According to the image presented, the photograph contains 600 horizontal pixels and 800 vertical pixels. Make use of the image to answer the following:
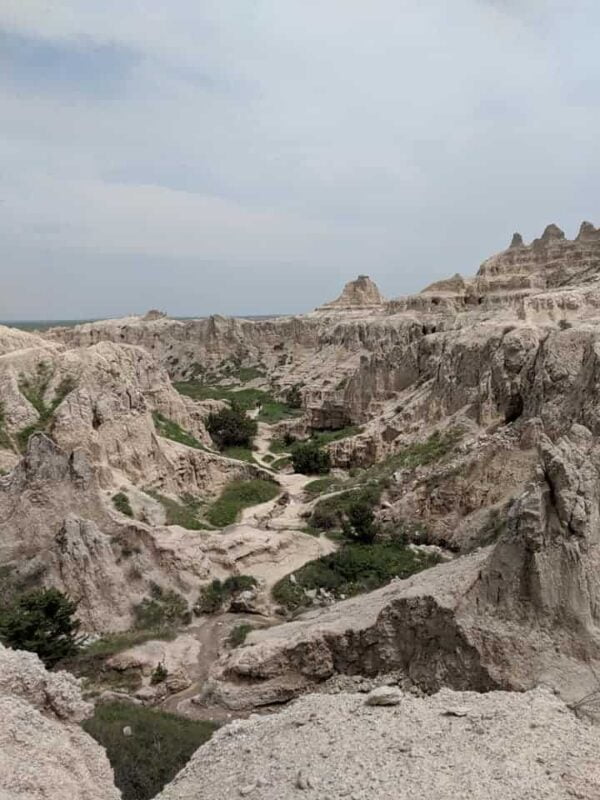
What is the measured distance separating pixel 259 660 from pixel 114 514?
7562 millimetres

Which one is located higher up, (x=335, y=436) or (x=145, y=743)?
(x=335, y=436)

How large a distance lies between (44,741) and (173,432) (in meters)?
22.1

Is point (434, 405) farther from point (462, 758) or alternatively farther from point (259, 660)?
point (462, 758)

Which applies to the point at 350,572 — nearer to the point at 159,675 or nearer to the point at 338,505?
the point at 338,505

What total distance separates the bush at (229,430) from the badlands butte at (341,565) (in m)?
0.43

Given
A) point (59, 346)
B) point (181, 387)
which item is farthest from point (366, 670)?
point (181, 387)

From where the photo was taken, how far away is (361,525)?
813 inches

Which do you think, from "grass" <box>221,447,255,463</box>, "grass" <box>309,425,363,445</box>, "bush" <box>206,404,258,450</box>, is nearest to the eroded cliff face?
"bush" <box>206,404,258,450</box>

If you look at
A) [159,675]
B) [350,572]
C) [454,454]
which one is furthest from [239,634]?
[454,454]

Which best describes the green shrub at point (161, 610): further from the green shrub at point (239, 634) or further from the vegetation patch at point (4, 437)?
the vegetation patch at point (4, 437)

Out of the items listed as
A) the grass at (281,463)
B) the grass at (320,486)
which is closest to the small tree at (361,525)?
the grass at (320,486)

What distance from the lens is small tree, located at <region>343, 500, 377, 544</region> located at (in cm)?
2053

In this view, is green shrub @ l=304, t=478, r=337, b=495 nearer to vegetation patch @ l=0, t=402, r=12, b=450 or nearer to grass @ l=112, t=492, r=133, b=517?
grass @ l=112, t=492, r=133, b=517

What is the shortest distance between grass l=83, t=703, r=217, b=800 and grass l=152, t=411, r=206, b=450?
17.1 metres
